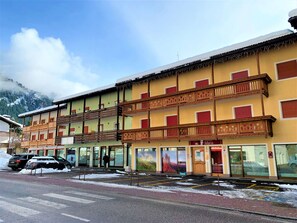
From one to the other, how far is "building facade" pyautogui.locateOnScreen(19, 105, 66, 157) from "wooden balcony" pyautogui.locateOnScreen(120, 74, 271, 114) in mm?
19218

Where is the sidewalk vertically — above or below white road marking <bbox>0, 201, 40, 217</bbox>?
below

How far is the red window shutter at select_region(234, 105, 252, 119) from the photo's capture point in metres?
17.5

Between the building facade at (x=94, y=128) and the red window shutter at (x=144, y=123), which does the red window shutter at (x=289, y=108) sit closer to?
the red window shutter at (x=144, y=123)

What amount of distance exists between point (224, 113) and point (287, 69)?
5338 mm

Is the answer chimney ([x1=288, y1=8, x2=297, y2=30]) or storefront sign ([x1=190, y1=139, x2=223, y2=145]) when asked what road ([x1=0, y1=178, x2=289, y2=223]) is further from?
storefront sign ([x1=190, y1=139, x2=223, y2=145])

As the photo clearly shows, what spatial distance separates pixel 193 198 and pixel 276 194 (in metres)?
4.37

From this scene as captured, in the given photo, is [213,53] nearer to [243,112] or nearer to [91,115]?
[243,112]

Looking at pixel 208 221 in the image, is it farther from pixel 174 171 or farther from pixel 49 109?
pixel 49 109

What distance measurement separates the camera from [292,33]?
15.4 meters

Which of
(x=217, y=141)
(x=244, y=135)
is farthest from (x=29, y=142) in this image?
(x=244, y=135)

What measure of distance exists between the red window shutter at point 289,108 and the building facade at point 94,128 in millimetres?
16546

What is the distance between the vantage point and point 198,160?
1991 cm

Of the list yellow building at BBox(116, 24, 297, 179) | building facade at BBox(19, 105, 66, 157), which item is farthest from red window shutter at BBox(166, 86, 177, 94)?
building facade at BBox(19, 105, 66, 157)

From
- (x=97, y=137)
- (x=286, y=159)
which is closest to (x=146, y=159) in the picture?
(x=97, y=137)
